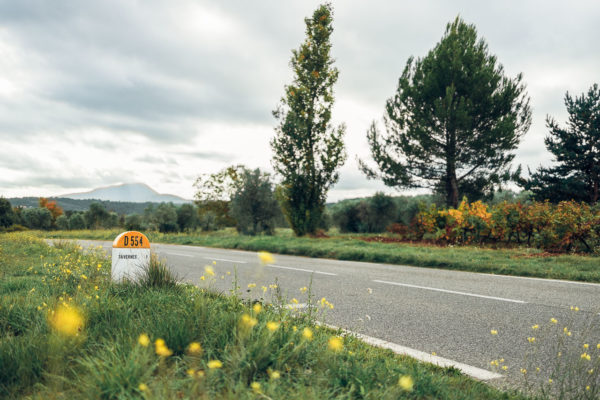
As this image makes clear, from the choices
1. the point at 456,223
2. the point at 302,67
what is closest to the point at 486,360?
the point at 456,223

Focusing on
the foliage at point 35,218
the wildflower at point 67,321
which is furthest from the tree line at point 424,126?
the foliage at point 35,218

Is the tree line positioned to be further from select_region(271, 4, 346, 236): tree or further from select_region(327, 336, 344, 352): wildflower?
select_region(327, 336, 344, 352): wildflower

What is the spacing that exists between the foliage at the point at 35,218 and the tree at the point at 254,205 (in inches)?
2147

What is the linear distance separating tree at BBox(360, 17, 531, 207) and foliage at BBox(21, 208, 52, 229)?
66.6 metres

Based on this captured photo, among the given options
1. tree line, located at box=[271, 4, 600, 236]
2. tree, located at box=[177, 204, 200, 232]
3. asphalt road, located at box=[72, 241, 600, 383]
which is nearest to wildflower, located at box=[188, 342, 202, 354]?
asphalt road, located at box=[72, 241, 600, 383]

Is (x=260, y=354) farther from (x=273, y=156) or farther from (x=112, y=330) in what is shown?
(x=273, y=156)

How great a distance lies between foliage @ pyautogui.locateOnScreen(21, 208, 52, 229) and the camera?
66812 mm

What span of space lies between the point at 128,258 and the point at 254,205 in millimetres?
22404

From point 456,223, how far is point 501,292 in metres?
9.16

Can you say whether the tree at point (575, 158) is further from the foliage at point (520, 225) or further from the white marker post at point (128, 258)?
the white marker post at point (128, 258)

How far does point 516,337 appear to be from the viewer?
4191mm

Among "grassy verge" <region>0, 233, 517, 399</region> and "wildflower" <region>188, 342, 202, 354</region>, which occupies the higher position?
"wildflower" <region>188, 342, 202, 354</region>

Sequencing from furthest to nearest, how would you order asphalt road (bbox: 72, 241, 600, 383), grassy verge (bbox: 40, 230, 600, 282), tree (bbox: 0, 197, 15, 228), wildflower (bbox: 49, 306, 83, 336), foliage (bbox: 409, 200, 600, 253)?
tree (bbox: 0, 197, 15, 228)
foliage (bbox: 409, 200, 600, 253)
grassy verge (bbox: 40, 230, 600, 282)
asphalt road (bbox: 72, 241, 600, 383)
wildflower (bbox: 49, 306, 83, 336)

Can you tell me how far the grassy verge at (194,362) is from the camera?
2193mm
